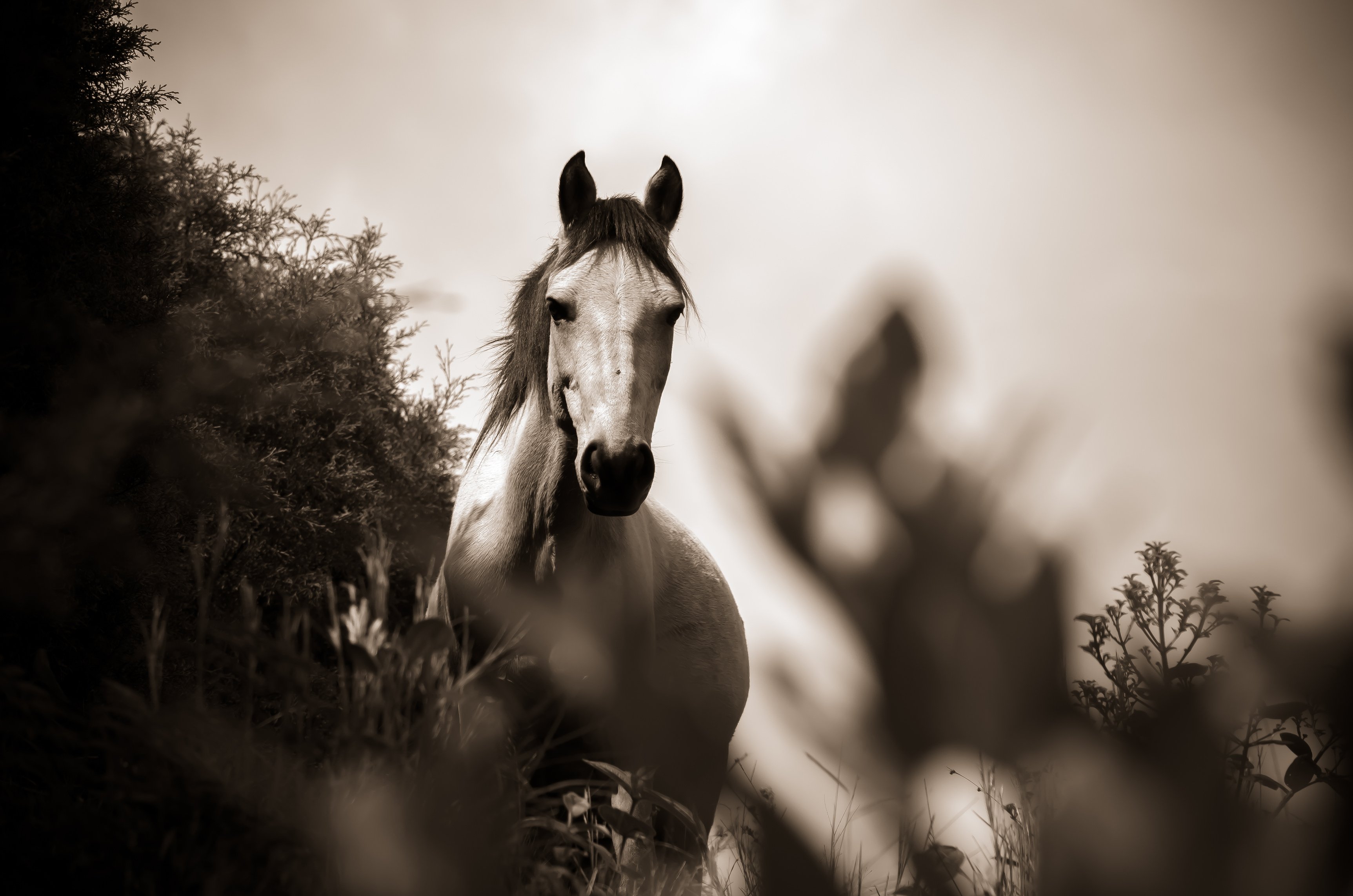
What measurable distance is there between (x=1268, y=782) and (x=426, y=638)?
3.96 feet

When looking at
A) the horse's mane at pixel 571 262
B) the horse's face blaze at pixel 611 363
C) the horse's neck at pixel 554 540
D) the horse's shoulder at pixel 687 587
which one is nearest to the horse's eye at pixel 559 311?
the horse's face blaze at pixel 611 363

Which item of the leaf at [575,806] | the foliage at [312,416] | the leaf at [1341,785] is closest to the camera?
the leaf at [1341,785]

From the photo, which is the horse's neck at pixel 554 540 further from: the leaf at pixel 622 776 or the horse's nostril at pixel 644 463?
the leaf at pixel 622 776

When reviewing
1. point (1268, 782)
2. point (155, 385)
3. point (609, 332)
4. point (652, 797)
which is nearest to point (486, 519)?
point (609, 332)

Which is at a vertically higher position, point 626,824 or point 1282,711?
point 1282,711

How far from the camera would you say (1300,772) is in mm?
501

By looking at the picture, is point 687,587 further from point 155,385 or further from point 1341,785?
point 155,385

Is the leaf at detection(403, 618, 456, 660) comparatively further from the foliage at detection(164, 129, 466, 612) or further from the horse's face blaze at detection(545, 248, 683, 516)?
the foliage at detection(164, 129, 466, 612)

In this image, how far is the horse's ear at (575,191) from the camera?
3.73 m

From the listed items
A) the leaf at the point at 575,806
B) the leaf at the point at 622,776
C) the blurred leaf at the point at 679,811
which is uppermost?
the leaf at the point at 622,776

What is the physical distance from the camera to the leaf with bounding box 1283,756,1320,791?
452 mm

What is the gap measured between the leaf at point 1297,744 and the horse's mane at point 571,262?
2.99m

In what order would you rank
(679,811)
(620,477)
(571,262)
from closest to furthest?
(679,811), (620,477), (571,262)

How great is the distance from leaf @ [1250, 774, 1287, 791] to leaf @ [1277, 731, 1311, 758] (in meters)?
0.02
